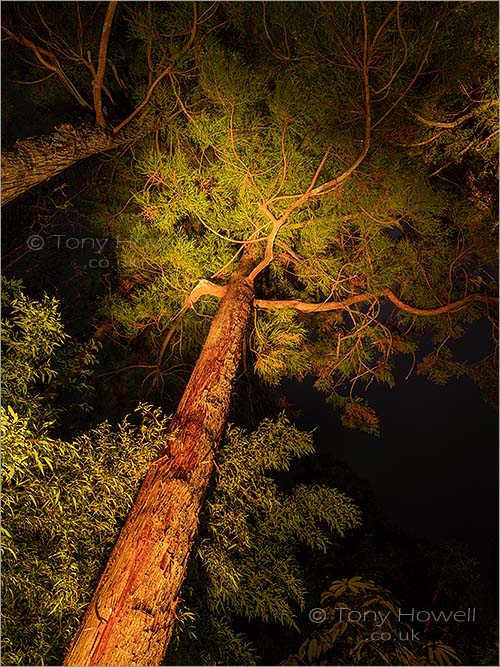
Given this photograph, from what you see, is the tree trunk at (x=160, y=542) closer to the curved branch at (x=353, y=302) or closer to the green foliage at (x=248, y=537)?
→ the green foliage at (x=248, y=537)

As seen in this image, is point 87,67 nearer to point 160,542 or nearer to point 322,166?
point 322,166

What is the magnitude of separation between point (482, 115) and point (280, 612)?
427cm

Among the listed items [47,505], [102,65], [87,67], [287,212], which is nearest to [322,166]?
[287,212]

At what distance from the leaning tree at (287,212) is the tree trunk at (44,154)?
65 centimetres

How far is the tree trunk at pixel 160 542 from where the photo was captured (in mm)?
1883

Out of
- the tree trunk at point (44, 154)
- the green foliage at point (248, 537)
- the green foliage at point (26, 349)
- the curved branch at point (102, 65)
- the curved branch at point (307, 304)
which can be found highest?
the curved branch at point (102, 65)

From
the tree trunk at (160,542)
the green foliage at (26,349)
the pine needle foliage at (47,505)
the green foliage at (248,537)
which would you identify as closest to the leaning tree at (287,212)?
the tree trunk at (160,542)

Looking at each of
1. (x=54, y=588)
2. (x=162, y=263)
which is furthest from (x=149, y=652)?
(x=162, y=263)

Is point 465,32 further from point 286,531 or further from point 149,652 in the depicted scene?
point 149,652

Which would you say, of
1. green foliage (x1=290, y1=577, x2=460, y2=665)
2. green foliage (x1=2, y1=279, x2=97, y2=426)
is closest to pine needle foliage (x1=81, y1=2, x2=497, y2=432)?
green foliage (x1=2, y1=279, x2=97, y2=426)

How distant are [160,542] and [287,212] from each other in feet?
7.88

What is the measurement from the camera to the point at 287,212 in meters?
3.26

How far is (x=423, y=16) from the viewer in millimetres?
2850

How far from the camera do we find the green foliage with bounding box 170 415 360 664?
2971 millimetres
